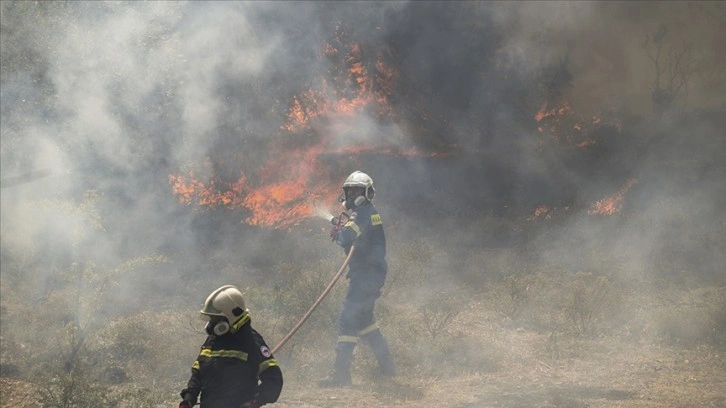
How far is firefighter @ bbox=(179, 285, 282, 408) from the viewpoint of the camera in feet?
12.2

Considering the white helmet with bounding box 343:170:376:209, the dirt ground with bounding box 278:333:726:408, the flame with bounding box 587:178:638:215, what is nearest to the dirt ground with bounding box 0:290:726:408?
the dirt ground with bounding box 278:333:726:408

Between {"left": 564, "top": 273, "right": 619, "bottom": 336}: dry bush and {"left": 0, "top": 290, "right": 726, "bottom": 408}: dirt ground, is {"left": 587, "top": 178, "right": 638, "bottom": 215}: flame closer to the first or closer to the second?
{"left": 564, "top": 273, "right": 619, "bottom": 336}: dry bush

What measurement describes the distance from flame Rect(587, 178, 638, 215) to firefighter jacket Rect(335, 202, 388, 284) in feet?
20.4

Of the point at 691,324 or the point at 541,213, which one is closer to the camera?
the point at 691,324

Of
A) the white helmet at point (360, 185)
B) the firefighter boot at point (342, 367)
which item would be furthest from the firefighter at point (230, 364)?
the white helmet at point (360, 185)

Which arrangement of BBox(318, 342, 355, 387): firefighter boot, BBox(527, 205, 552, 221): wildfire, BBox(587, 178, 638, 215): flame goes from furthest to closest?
BBox(527, 205, 552, 221): wildfire < BBox(587, 178, 638, 215): flame < BBox(318, 342, 355, 387): firefighter boot

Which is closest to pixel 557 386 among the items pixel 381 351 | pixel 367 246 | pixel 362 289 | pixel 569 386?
pixel 569 386

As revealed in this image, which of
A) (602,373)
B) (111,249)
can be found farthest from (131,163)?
(602,373)

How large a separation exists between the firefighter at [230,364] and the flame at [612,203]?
9.49 meters

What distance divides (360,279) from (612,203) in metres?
6.91

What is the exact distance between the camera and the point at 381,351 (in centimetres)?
716

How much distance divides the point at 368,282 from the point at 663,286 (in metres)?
4.95

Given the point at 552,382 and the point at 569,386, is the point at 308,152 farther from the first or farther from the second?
the point at 569,386

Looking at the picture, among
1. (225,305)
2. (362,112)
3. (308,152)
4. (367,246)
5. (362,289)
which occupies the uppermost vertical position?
(362,112)
